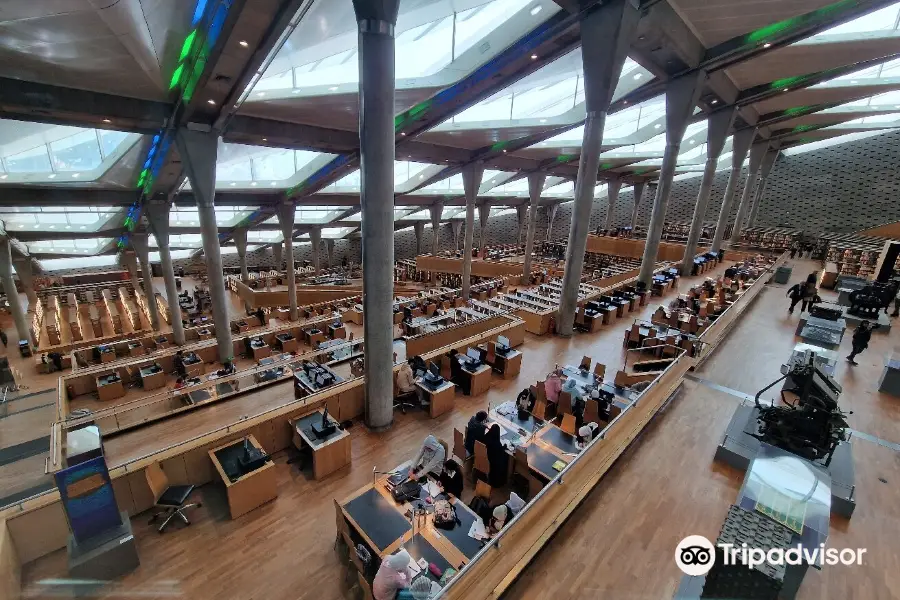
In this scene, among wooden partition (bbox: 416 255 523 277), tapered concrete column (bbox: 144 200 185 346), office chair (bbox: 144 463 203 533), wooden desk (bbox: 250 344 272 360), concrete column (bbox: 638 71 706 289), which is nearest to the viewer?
office chair (bbox: 144 463 203 533)

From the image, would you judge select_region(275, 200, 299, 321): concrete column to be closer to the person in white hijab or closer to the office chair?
the office chair

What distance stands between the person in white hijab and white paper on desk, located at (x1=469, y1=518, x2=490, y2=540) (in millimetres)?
956

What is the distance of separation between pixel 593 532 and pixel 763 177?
3372 cm

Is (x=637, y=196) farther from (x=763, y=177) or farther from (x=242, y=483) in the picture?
(x=242, y=483)

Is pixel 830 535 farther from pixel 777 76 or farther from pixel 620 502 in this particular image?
pixel 777 76

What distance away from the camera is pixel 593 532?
413cm

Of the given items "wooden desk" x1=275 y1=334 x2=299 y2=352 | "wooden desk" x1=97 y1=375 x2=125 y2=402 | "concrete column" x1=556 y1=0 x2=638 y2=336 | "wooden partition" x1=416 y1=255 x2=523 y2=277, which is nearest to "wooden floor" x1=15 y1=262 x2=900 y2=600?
"concrete column" x1=556 y1=0 x2=638 y2=336

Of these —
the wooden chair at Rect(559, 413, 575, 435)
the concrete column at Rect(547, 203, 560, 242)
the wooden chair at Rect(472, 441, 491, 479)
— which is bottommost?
the wooden chair at Rect(472, 441, 491, 479)

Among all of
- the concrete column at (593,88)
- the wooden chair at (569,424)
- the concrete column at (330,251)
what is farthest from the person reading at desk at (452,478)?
the concrete column at (330,251)

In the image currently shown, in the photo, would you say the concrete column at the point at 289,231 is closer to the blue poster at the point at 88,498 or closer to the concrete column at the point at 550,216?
the blue poster at the point at 88,498

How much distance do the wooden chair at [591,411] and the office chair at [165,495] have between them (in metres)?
5.84

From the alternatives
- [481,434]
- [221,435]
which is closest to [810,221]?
[481,434]

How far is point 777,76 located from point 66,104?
21108mm

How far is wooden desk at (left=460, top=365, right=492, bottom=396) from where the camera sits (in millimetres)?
7848
